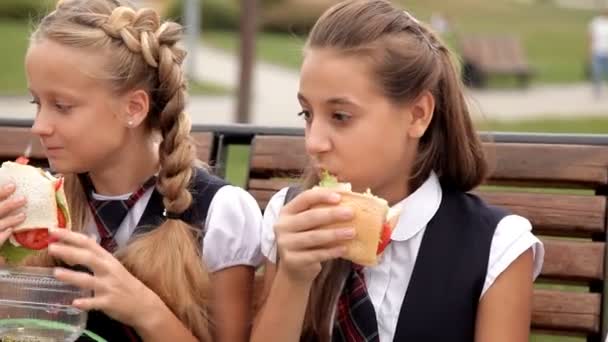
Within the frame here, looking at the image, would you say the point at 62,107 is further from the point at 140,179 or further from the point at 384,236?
the point at 384,236

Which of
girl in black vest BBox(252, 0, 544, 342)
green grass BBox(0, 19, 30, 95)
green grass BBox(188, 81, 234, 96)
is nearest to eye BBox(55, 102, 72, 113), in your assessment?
girl in black vest BBox(252, 0, 544, 342)

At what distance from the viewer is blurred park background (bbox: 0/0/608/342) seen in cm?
1362

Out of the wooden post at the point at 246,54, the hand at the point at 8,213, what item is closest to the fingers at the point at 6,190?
the hand at the point at 8,213

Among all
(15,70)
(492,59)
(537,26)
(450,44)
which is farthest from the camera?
(537,26)

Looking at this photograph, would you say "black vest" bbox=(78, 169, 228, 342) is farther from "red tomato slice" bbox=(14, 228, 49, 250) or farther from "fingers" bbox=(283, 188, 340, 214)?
"fingers" bbox=(283, 188, 340, 214)

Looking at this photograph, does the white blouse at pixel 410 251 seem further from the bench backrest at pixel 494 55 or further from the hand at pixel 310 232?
the bench backrest at pixel 494 55

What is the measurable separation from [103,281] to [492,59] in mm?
20626

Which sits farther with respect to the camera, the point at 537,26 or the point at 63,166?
the point at 537,26

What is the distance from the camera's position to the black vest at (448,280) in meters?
2.71

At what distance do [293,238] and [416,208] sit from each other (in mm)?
415

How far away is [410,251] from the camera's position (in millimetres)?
2805

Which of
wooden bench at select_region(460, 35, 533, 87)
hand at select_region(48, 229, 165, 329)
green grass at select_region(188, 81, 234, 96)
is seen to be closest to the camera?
hand at select_region(48, 229, 165, 329)

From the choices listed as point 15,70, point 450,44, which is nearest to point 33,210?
point 450,44

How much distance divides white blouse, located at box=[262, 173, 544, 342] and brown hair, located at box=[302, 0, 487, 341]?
68 mm
